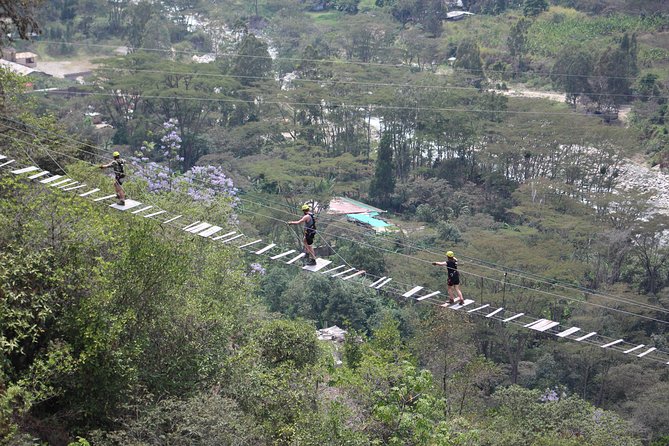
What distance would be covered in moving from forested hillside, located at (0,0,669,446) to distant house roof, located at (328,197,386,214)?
47 cm

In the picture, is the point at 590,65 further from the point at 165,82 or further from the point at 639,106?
the point at 165,82

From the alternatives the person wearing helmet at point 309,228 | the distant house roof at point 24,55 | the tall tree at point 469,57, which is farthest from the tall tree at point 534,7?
the person wearing helmet at point 309,228

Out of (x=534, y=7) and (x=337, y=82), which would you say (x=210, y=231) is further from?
(x=534, y=7)

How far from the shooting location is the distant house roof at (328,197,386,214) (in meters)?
35.9

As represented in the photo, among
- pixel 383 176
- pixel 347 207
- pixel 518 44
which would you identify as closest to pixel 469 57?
pixel 518 44

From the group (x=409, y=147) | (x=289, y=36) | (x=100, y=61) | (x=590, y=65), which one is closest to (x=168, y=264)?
(x=409, y=147)

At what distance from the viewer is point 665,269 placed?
30.6 metres

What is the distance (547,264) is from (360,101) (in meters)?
15.3

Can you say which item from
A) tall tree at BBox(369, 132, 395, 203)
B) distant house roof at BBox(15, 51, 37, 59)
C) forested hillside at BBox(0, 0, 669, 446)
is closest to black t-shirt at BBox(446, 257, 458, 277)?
forested hillside at BBox(0, 0, 669, 446)

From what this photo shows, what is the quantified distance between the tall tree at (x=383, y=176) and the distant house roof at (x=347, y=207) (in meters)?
0.64

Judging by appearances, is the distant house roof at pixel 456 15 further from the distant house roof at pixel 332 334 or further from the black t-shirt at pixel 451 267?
the black t-shirt at pixel 451 267

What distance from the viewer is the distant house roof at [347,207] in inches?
1413

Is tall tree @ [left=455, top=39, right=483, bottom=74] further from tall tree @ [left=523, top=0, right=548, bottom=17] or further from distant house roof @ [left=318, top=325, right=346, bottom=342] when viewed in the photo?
distant house roof @ [left=318, top=325, right=346, bottom=342]

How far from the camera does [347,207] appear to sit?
120 ft
